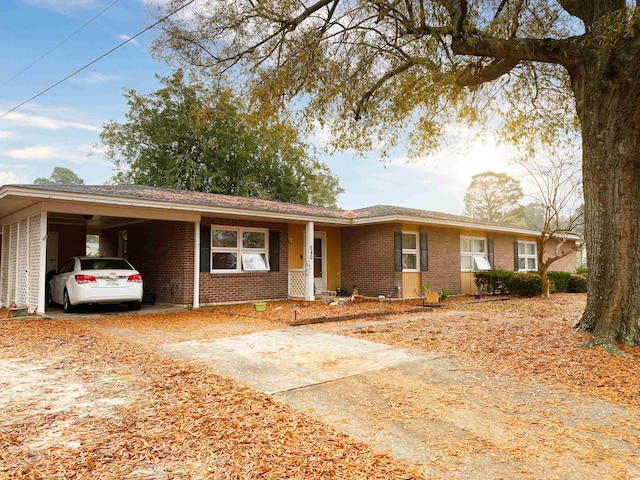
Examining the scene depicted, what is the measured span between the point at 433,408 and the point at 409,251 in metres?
11.3

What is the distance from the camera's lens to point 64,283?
1077 centimetres

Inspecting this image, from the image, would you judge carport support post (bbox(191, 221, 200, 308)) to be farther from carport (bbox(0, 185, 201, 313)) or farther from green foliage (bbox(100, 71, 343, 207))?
green foliage (bbox(100, 71, 343, 207))

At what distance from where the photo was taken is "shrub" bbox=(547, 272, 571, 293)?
17.8 metres

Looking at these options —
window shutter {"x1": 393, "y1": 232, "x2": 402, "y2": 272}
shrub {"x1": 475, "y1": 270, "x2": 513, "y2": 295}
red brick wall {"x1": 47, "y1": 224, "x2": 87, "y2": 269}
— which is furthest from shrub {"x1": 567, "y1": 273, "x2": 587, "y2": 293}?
red brick wall {"x1": 47, "y1": 224, "x2": 87, "y2": 269}

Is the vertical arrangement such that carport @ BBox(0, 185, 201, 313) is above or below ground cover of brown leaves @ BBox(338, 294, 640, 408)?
above

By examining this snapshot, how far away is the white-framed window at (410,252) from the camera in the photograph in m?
14.8

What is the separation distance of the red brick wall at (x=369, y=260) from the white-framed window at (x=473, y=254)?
13.6ft

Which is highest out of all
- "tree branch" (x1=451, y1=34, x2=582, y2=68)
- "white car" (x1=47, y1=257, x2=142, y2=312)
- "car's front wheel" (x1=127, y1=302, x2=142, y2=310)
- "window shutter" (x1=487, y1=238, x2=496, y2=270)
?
"tree branch" (x1=451, y1=34, x2=582, y2=68)

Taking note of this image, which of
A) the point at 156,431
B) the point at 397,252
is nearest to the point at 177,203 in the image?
the point at 397,252

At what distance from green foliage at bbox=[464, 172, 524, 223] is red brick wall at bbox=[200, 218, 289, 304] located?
34.7m

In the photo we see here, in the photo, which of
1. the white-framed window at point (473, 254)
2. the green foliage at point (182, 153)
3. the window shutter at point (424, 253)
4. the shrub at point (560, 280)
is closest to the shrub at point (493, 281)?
the white-framed window at point (473, 254)

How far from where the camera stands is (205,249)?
1231 cm

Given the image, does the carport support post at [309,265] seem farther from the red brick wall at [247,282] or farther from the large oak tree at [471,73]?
the large oak tree at [471,73]

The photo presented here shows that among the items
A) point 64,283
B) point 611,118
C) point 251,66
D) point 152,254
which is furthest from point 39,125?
point 611,118
